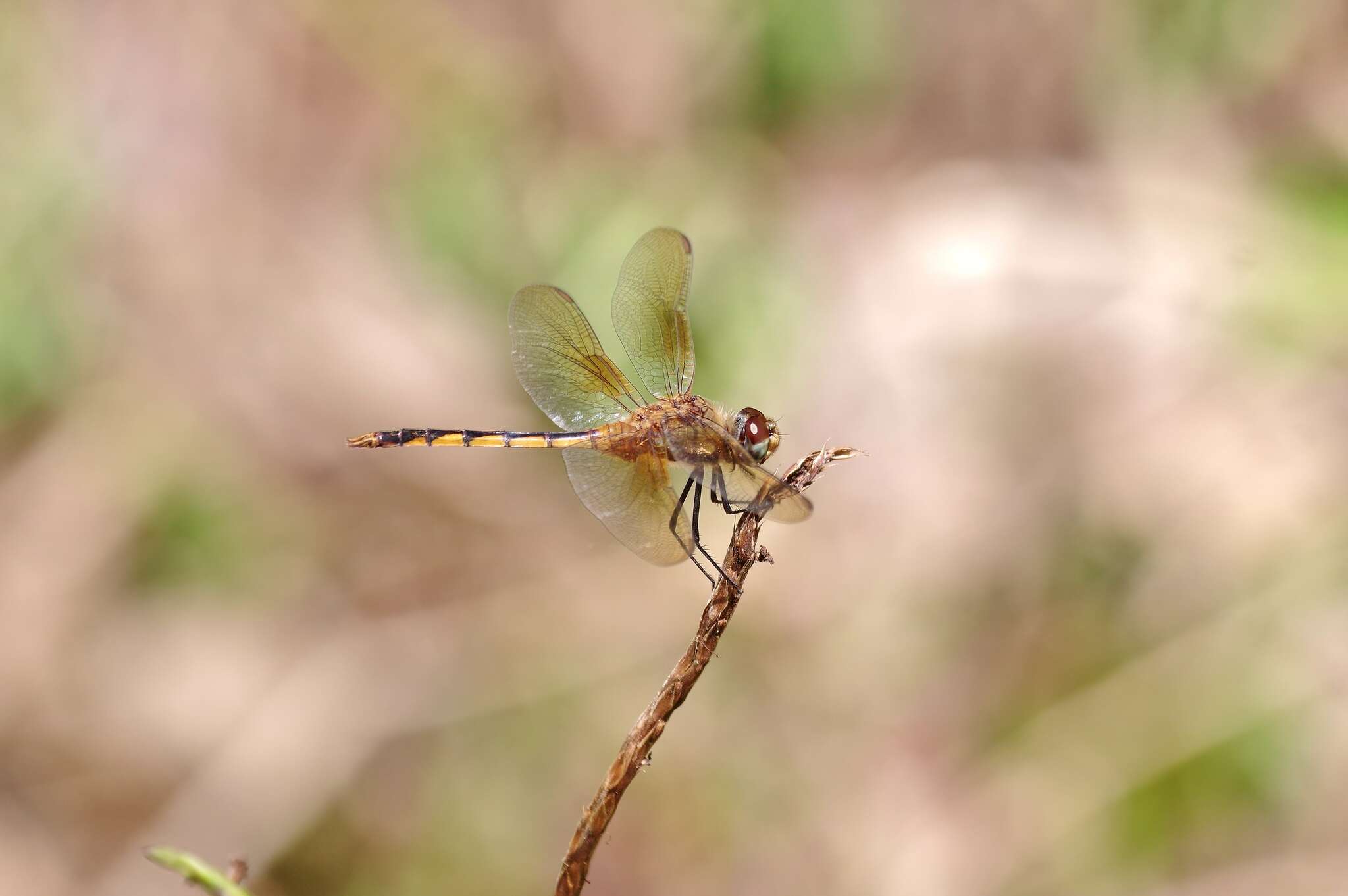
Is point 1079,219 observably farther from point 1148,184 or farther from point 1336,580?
point 1336,580

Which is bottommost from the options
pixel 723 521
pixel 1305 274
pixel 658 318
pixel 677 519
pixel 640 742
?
pixel 640 742

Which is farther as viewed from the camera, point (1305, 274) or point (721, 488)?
point (1305, 274)

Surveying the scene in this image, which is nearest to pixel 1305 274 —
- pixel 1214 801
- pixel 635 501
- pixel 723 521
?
pixel 1214 801

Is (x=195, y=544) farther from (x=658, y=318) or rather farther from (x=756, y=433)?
(x=756, y=433)

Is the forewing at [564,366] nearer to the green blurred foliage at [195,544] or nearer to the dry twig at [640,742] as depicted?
the dry twig at [640,742]

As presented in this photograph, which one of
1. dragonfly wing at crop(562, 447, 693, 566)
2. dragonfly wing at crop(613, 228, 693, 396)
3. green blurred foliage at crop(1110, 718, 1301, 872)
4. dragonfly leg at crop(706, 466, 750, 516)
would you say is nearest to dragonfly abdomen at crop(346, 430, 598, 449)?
dragonfly wing at crop(613, 228, 693, 396)
